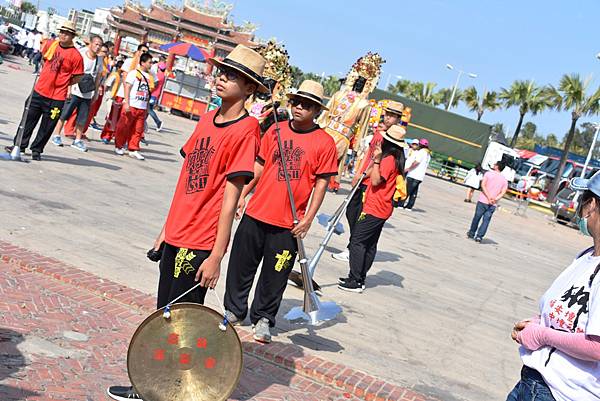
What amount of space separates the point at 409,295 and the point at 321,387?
4.02m

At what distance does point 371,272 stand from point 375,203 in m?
2.07

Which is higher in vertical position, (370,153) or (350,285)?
(370,153)

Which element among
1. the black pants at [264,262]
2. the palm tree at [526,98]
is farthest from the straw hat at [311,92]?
Result: the palm tree at [526,98]

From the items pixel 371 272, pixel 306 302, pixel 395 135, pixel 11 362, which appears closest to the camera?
pixel 11 362

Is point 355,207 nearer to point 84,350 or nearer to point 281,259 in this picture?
point 281,259

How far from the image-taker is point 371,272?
1002 centimetres

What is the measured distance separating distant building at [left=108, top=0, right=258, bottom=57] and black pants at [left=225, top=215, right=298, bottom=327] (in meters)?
46.0

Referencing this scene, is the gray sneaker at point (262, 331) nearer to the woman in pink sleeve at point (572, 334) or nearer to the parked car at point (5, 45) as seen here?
the woman in pink sleeve at point (572, 334)

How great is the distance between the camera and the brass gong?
3504 mm

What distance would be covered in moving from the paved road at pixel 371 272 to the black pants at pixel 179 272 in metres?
2.01

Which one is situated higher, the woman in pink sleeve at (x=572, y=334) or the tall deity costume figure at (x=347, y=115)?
the tall deity costume figure at (x=347, y=115)

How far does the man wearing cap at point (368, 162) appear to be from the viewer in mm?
8344

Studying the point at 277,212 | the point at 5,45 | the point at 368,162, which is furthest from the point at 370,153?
the point at 5,45

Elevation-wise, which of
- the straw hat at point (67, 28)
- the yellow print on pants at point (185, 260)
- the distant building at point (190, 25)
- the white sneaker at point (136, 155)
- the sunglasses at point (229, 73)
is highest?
the distant building at point (190, 25)
